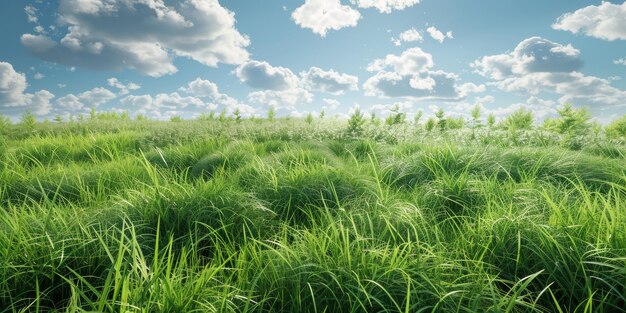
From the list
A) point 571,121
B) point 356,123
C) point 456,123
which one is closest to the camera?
point 571,121

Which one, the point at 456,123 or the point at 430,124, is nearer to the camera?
the point at 430,124

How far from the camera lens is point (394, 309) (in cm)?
173

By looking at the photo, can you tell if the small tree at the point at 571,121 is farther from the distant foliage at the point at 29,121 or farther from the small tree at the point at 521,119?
the distant foliage at the point at 29,121

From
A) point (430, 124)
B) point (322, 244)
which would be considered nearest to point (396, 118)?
point (430, 124)

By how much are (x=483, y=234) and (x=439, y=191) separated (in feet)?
3.60

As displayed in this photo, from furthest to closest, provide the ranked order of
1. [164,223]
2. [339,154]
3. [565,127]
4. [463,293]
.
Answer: [565,127] → [339,154] → [164,223] → [463,293]

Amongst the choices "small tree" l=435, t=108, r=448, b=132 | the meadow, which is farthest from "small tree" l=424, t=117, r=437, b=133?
the meadow

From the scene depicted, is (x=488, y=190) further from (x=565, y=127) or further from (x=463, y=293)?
(x=565, y=127)

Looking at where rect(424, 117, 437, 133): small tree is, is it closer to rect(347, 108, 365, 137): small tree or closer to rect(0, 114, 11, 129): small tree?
rect(347, 108, 365, 137): small tree

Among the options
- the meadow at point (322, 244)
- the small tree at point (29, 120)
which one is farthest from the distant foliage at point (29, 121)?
the meadow at point (322, 244)

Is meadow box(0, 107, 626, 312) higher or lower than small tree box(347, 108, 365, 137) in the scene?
lower

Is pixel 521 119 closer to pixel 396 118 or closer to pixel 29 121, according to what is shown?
pixel 396 118

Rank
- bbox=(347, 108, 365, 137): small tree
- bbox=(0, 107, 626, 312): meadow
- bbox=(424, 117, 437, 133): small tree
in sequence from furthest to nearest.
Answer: bbox=(424, 117, 437, 133): small tree < bbox=(347, 108, 365, 137): small tree < bbox=(0, 107, 626, 312): meadow

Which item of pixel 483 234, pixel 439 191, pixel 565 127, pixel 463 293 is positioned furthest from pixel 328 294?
pixel 565 127
